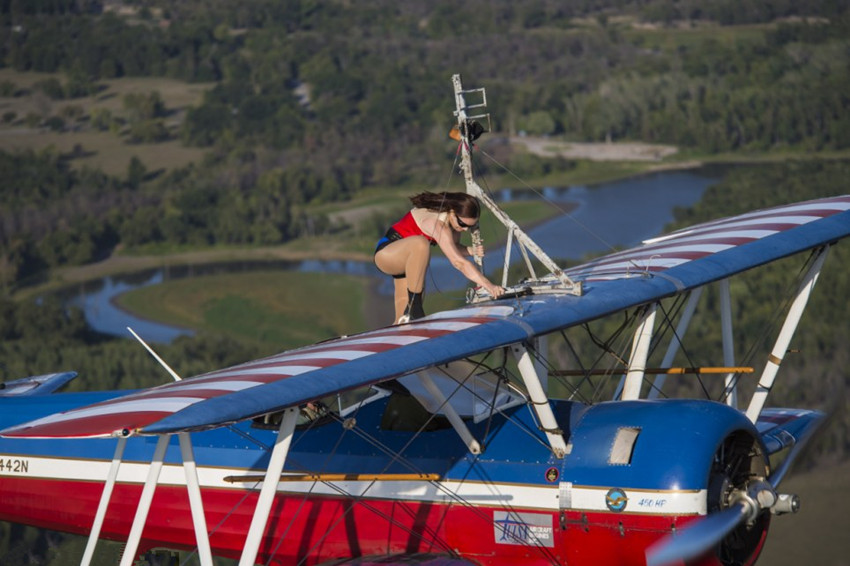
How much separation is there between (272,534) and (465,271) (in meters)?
2.93

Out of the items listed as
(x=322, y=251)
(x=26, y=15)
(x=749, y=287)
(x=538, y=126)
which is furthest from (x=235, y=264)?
(x=26, y=15)

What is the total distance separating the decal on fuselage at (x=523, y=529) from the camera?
11398 millimetres

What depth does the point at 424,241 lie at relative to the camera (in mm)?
12289

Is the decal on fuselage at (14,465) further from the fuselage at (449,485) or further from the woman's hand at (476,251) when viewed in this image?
the woman's hand at (476,251)

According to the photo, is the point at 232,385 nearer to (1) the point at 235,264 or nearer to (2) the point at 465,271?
(2) the point at 465,271

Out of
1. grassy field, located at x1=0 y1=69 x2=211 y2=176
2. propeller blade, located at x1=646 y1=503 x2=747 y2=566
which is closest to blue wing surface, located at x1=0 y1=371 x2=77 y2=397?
propeller blade, located at x1=646 y1=503 x2=747 y2=566

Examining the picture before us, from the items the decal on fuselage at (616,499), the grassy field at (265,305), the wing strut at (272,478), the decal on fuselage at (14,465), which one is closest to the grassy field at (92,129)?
the grassy field at (265,305)

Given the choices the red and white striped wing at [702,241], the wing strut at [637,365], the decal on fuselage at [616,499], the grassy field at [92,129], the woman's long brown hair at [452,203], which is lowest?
the grassy field at [92,129]

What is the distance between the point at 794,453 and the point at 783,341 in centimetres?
122

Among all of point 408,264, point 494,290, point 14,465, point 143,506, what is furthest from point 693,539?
point 14,465

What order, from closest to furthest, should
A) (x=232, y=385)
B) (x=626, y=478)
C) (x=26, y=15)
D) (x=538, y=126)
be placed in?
(x=232, y=385), (x=626, y=478), (x=538, y=126), (x=26, y=15)

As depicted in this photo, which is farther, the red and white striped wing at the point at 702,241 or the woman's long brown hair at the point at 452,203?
the red and white striped wing at the point at 702,241

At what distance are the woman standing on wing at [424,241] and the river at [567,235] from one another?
130ft

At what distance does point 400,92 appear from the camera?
354 feet
